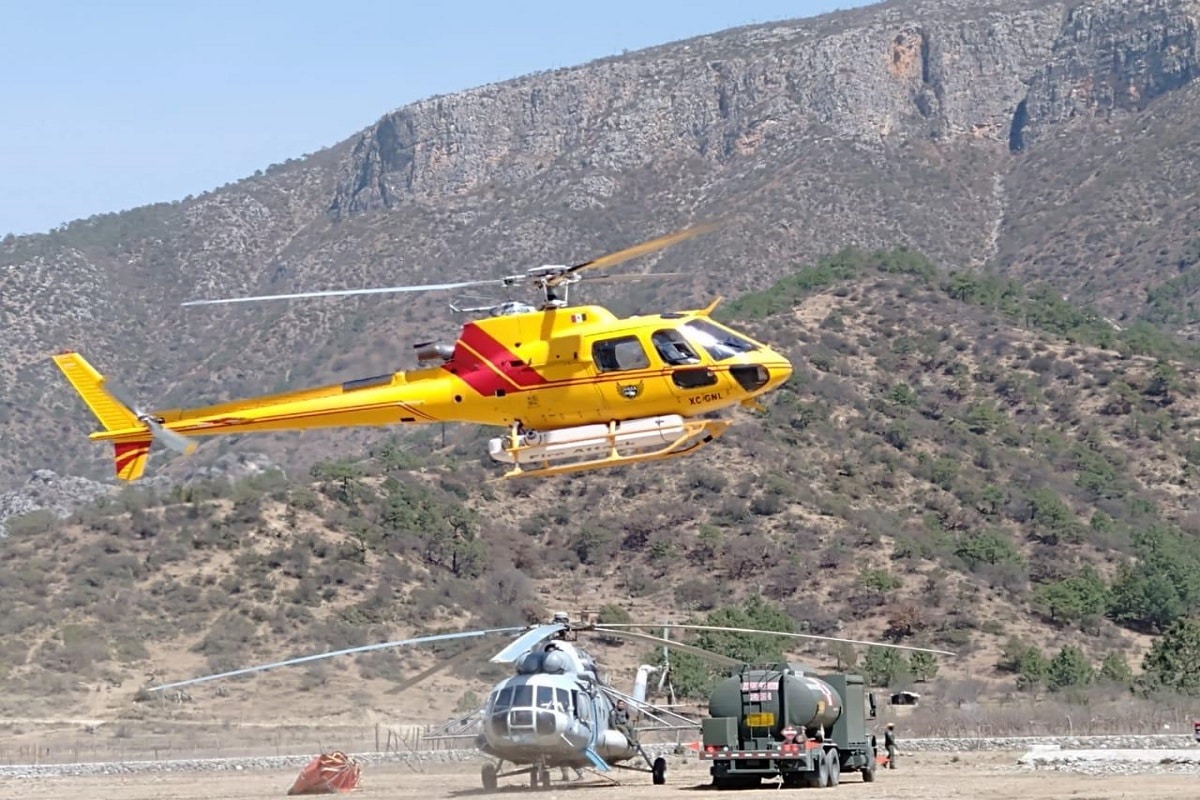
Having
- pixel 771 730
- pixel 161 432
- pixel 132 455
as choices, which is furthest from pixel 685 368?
pixel 132 455

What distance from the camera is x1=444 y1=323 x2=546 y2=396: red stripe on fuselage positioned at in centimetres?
3180

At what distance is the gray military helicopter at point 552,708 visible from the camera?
93.2 ft

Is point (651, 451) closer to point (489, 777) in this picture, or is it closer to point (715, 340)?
point (715, 340)

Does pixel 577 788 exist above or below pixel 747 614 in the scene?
below

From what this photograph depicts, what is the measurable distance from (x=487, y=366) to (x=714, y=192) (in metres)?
106

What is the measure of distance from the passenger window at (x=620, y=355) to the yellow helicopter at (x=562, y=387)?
2 cm

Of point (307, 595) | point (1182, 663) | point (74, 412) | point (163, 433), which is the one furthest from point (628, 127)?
point (163, 433)

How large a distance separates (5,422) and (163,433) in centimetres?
9495

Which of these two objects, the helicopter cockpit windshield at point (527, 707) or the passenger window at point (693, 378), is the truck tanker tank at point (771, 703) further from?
the passenger window at point (693, 378)

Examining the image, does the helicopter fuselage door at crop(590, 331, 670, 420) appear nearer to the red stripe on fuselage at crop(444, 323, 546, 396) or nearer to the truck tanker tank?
the red stripe on fuselage at crop(444, 323, 546, 396)

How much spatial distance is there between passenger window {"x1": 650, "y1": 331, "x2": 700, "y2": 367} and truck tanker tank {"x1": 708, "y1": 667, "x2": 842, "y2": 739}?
4922 mm

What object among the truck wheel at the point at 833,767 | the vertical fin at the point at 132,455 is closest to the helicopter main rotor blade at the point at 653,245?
the truck wheel at the point at 833,767

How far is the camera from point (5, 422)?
123438 millimetres

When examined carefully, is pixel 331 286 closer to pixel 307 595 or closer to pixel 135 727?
pixel 307 595
